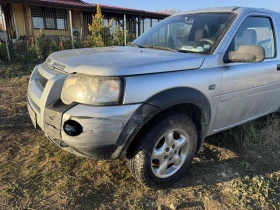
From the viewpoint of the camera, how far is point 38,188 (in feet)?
7.88

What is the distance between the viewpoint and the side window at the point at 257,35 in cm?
283

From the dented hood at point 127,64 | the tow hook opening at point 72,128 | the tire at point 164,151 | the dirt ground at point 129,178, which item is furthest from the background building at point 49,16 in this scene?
the tow hook opening at point 72,128

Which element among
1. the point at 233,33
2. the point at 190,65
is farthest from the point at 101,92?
the point at 233,33

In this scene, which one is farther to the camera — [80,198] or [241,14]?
[241,14]

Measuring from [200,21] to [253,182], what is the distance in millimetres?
1907

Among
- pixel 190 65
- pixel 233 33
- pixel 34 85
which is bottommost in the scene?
pixel 34 85

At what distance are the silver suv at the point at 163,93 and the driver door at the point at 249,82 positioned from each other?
1cm

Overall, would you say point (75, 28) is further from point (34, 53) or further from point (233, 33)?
point (233, 33)

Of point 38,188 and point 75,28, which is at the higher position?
point 75,28

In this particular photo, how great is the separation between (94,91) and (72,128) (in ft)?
1.10

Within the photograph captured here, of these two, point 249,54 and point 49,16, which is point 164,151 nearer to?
point 249,54

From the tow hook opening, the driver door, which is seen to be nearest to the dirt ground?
the driver door

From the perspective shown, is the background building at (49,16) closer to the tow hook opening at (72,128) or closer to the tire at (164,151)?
the tire at (164,151)

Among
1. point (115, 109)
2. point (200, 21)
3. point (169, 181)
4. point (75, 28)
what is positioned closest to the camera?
point (115, 109)
